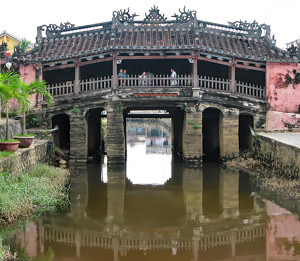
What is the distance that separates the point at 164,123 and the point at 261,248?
33043mm

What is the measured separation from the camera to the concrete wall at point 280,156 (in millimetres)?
11821

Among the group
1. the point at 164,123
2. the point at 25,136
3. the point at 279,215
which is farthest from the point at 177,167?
the point at 164,123

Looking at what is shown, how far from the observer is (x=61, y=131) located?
20.6m

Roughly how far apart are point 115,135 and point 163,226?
9033 millimetres

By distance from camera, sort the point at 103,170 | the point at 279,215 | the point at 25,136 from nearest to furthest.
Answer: the point at 279,215 → the point at 25,136 → the point at 103,170

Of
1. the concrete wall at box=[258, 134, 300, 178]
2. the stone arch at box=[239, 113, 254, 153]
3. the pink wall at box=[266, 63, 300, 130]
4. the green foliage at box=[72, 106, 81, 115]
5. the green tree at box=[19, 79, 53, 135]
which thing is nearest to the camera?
the concrete wall at box=[258, 134, 300, 178]

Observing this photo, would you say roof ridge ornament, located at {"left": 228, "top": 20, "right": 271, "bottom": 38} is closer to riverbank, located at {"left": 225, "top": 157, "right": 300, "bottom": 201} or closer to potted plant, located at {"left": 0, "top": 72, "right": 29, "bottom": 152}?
riverbank, located at {"left": 225, "top": 157, "right": 300, "bottom": 201}

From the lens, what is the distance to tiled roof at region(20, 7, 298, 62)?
17461 millimetres

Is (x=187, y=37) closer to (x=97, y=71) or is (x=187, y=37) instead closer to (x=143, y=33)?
(x=143, y=33)

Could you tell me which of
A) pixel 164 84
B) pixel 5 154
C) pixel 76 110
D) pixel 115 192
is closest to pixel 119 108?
pixel 76 110

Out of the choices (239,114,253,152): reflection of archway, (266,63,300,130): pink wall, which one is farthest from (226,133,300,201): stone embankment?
(266,63,300,130): pink wall

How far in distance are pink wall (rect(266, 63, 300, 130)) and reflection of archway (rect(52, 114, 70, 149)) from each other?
1058 cm

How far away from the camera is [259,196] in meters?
11.5

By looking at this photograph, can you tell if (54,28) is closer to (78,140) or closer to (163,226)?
(78,140)
